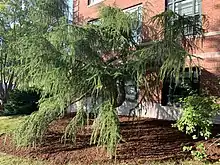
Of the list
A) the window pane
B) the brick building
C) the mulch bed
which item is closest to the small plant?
the mulch bed

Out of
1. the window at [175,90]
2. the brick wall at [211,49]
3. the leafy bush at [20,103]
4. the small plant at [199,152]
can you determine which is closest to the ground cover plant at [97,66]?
the small plant at [199,152]

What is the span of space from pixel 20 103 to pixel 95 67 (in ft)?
44.3

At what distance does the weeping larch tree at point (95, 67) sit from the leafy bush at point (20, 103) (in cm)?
1092

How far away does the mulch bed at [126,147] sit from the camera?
31.8 feet

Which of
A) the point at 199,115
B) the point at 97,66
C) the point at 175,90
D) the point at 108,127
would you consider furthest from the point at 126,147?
the point at 175,90

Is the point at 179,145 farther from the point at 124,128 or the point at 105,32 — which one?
the point at 105,32

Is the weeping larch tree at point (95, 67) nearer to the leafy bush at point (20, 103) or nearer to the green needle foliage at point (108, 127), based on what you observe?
the green needle foliage at point (108, 127)

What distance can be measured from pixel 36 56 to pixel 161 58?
3.46 m

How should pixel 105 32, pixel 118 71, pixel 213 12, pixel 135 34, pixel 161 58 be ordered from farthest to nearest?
pixel 213 12 → pixel 135 34 → pixel 105 32 → pixel 118 71 → pixel 161 58

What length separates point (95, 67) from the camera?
384 inches

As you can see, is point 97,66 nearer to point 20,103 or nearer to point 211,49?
point 211,49

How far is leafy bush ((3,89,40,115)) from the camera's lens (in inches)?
856

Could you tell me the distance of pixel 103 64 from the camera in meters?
10.2

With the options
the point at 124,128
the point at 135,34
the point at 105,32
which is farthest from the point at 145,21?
the point at 124,128
